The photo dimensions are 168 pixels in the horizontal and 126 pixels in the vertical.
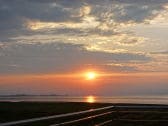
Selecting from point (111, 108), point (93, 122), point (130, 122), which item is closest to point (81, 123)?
point (93, 122)

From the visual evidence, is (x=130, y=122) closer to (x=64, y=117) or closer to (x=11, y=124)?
(x=64, y=117)

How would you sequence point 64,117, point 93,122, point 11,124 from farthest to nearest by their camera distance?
point 93,122, point 64,117, point 11,124

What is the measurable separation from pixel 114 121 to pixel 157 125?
170cm

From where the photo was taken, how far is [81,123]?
1118 centimetres

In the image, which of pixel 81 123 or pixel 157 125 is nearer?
pixel 81 123

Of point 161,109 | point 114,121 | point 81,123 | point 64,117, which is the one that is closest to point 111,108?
point 114,121

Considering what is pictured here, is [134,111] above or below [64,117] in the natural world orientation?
above

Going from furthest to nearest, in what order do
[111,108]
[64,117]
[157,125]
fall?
[157,125]
[111,108]
[64,117]

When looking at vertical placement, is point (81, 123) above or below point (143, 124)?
below

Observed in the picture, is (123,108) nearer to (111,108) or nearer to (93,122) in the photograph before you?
(111,108)

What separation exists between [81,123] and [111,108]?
3114 mm

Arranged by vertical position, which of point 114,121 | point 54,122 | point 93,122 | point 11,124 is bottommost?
point 11,124

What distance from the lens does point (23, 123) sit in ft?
25.8

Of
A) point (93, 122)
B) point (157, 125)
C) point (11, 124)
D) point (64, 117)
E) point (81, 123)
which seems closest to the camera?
point (11, 124)
